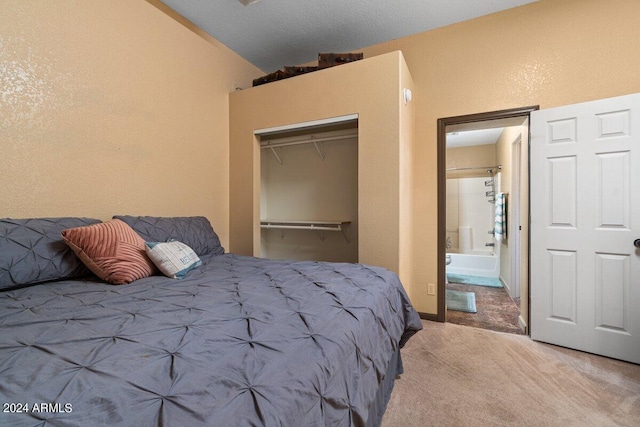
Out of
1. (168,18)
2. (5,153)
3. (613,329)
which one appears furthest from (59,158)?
(613,329)

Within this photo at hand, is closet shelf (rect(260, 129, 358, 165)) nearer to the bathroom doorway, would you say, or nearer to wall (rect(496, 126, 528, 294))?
the bathroom doorway

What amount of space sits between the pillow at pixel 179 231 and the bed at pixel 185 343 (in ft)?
1.22

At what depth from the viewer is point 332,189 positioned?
3.35 metres

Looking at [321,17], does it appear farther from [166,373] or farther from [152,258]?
[166,373]

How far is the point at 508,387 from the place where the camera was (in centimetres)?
172

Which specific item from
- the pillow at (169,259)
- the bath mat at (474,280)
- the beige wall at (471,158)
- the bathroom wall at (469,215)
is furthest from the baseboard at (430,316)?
the beige wall at (471,158)

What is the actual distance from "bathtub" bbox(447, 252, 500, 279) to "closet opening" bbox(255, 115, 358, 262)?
2.90 metres

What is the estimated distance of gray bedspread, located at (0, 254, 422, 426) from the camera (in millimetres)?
515

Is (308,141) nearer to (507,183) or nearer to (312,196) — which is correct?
(312,196)

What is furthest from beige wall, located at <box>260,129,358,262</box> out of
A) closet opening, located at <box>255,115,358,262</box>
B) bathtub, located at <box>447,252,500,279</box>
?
bathtub, located at <box>447,252,500,279</box>

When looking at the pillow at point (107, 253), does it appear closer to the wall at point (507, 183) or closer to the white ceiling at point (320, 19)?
the white ceiling at point (320, 19)

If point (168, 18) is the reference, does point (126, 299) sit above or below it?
below

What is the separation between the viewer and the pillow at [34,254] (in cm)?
130

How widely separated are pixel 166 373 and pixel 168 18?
9.89 feet
